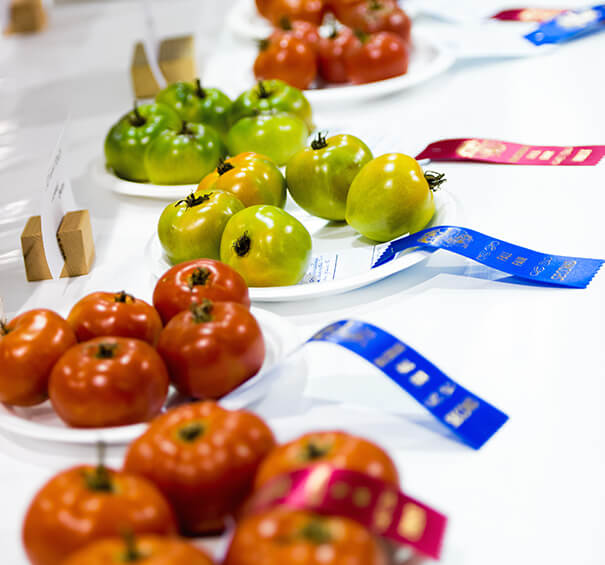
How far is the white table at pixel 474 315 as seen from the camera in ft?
2.33

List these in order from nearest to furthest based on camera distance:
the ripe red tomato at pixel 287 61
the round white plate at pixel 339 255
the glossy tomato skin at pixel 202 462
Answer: the glossy tomato skin at pixel 202 462 → the round white plate at pixel 339 255 → the ripe red tomato at pixel 287 61

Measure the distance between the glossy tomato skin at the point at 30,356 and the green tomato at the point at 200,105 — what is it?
2.88ft

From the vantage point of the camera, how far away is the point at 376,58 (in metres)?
1.92

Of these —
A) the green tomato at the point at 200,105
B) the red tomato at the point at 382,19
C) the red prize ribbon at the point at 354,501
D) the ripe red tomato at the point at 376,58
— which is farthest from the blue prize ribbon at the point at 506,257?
the red tomato at the point at 382,19

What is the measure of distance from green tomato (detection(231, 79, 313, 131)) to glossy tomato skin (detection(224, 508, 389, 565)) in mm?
1178

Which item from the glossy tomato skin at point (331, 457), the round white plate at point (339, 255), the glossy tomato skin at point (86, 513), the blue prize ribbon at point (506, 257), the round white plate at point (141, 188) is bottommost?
the round white plate at point (141, 188)

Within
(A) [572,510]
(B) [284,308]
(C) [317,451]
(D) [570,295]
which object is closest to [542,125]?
(D) [570,295]

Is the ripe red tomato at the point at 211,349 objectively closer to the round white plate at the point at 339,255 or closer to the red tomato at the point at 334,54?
the round white plate at the point at 339,255

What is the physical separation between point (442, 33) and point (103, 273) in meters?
1.57

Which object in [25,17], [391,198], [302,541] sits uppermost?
[302,541]

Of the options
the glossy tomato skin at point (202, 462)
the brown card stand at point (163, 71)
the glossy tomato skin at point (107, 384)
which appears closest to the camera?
the glossy tomato skin at point (202, 462)

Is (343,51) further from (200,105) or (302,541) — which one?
A: (302,541)

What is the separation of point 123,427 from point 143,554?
0.29 meters

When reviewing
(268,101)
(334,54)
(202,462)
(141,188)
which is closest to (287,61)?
(334,54)
